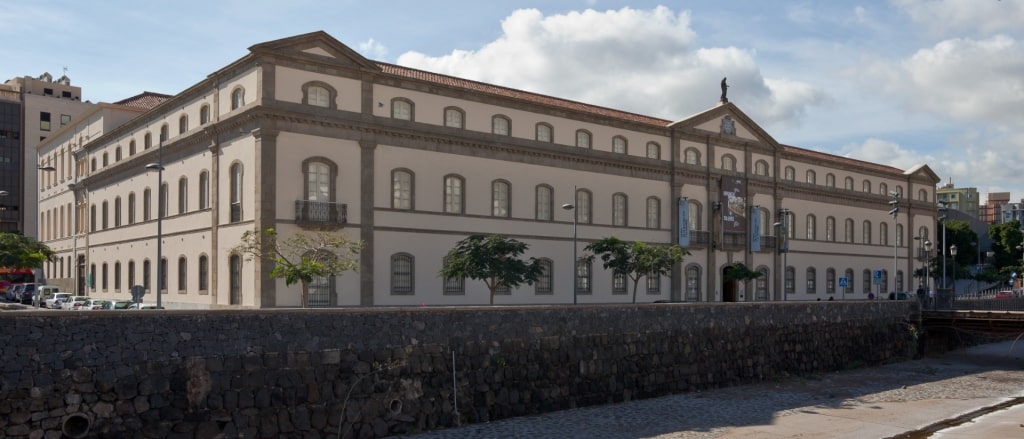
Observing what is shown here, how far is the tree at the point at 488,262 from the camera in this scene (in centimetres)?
3697

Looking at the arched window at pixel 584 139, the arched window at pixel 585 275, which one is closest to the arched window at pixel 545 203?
the arched window at pixel 585 275

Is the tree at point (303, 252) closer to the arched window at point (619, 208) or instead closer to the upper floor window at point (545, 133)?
the upper floor window at point (545, 133)

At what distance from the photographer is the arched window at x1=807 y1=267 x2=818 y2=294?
60.4 metres

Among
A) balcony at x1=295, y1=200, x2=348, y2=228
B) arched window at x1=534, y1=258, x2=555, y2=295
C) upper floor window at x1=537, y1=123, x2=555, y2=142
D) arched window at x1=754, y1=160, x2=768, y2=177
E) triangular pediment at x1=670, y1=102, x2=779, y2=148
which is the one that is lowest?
arched window at x1=534, y1=258, x2=555, y2=295

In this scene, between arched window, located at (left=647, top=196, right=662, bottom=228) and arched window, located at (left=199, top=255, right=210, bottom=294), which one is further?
arched window, located at (left=647, top=196, right=662, bottom=228)

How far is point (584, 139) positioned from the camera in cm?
4659

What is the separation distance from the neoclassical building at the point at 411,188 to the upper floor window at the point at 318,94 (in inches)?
2.9

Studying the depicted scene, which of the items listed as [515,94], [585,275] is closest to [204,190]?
[515,94]

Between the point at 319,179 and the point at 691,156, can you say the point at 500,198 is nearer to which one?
the point at 319,179

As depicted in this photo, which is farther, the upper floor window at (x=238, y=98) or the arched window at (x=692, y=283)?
the arched window at (x=692, y=283)

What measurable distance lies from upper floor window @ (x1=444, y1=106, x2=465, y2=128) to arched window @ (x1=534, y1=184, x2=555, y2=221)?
5.62 m

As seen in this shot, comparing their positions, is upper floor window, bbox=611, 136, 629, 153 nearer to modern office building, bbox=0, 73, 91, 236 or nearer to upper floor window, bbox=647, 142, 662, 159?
upper floor window, bbox=647, 142, 662, 159

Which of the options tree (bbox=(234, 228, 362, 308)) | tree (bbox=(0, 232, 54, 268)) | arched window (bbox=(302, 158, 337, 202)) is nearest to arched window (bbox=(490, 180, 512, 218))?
tree (bbox=(234, 228, 362, 308))

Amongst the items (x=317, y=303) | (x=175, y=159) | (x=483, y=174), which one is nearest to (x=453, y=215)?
(x=483, y=174)
